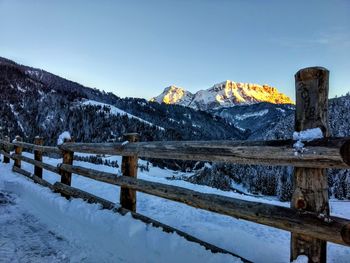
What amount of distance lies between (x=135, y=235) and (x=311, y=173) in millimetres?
2530

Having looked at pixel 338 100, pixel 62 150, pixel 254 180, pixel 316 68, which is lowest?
pixel 254 180

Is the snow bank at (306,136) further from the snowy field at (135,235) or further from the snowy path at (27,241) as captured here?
the snowy path at (27,241)

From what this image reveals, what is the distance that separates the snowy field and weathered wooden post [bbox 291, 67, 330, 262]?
29.6 inches

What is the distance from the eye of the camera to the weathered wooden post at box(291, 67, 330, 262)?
113 inches

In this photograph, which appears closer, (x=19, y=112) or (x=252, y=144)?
(x=252, y=144)

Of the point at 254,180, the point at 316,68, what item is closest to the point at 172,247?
the point at 316,68

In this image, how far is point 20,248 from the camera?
4.08 meters

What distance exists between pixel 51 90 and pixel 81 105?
1478 cm

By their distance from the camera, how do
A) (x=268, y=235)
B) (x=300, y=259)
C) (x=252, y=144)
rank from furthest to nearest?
(x=268, y=235) < (x=252, y=144) < (x=300, y=259)

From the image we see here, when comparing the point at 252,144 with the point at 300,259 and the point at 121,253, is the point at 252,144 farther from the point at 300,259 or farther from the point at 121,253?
the point at 121,253

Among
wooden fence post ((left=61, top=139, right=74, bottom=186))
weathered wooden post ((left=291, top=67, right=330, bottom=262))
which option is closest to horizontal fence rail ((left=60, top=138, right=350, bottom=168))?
weathered wooden post ((left=291, top=67, right=330, bottom=262))

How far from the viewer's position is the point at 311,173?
2926mm

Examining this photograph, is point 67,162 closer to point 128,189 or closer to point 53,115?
point 128,189

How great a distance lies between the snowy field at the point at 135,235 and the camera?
3.88 metres
